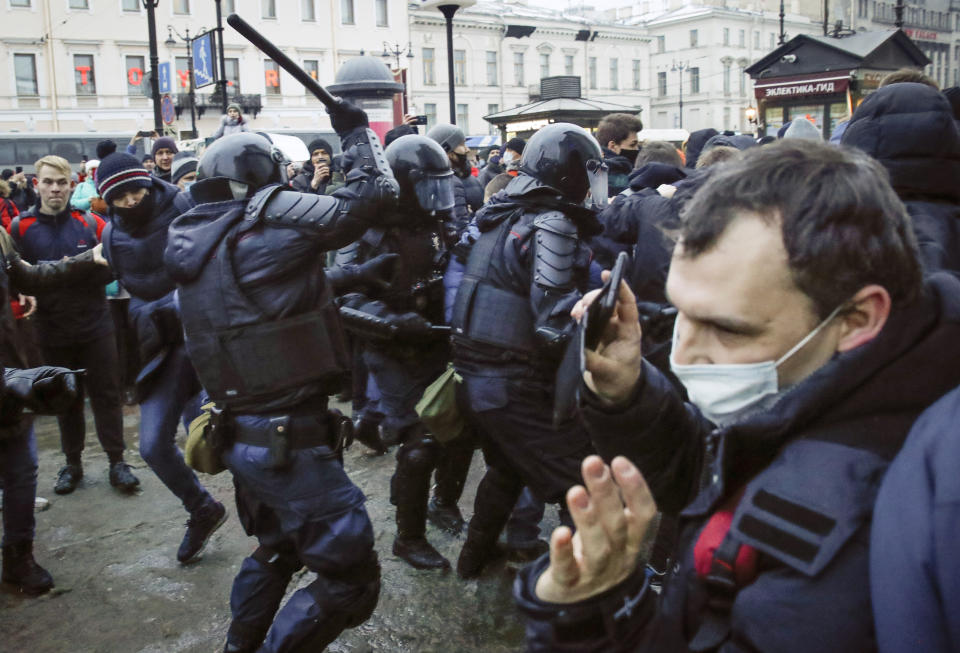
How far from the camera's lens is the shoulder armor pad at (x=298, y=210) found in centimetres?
Result: 310

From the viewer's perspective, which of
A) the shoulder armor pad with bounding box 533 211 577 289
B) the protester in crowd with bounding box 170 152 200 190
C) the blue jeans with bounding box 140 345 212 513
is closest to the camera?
the shoulder armor pad with bounding box 533 211 577 289

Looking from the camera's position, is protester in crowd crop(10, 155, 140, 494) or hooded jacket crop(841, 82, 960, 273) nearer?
hooded jacket crop(841, 82, 960, 273)

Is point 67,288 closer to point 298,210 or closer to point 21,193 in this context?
point 298,210

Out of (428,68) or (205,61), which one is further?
(428,68)

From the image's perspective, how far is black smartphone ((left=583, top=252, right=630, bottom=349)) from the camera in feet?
5.28

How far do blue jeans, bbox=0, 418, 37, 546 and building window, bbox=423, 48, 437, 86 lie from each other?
50756 mm

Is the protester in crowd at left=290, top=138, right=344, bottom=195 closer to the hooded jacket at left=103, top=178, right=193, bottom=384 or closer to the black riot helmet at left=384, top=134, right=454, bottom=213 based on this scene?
the hooded jacket at left=103, top=178, right=193, bottom=384

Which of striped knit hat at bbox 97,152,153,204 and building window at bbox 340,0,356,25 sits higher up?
building window at bbox 340,0,356,25

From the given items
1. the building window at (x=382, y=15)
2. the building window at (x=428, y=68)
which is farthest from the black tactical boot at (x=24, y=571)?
the building window at (x=428, y=68)

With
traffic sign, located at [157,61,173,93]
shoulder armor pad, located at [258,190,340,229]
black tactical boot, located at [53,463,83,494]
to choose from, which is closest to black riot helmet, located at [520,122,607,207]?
shoulder armor pad, located at [258,190,340,229]

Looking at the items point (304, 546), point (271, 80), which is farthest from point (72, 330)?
point (271, 80)

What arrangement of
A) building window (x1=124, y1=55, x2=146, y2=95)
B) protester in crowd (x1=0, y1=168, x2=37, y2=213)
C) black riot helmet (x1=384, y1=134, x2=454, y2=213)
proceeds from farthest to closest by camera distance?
1. building window (x1=124, y1=55, x2=146, y2=95)
2. protester in crowd (x1=0, y1=168, x2=37, y2=213)
3. black riot helmet (x1=384, y1=134, x2=454, y2=213)

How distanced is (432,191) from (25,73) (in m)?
→ 42.5

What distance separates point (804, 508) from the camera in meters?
1.12
